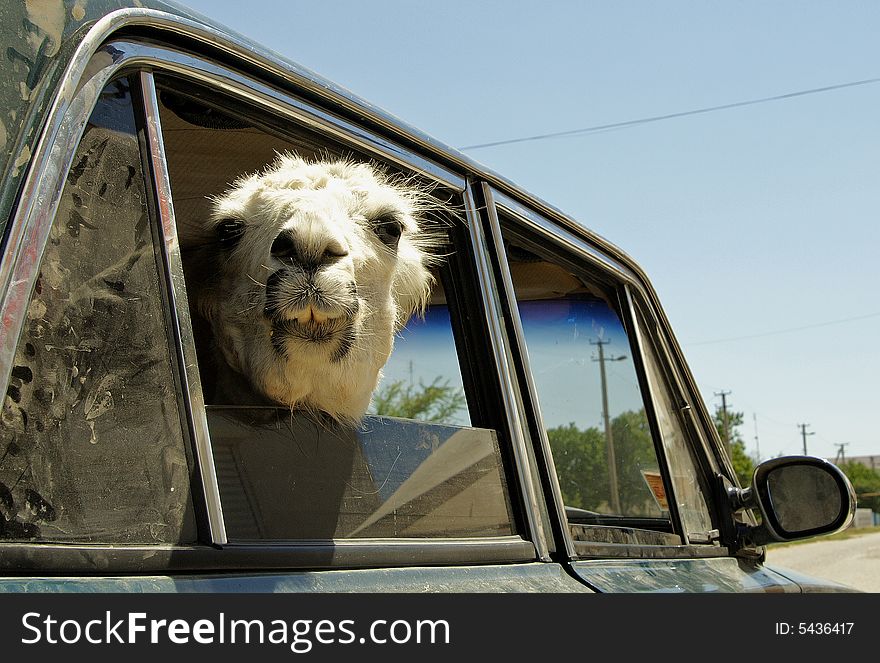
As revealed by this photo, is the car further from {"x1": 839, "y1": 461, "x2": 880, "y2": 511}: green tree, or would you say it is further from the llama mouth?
{"x1": 839, "y1": 461, "x2": 880, "y2": 511}: green tree

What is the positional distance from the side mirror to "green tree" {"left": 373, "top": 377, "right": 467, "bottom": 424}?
1.10 m

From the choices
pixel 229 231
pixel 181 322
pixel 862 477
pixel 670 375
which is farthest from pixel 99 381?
pixel 862 477

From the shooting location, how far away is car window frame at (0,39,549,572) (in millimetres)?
1206

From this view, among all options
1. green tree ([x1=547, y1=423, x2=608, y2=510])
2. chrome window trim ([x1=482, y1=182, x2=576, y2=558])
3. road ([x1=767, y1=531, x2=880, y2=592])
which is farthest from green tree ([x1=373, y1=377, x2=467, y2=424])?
road ([x1=767, y1=531, x2=880, y2=592])

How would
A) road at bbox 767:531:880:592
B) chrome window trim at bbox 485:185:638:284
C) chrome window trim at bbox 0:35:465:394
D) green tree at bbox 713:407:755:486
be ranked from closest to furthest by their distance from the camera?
chrome window trim at bbox 0:35:465:394 → chrome window trim at bbox 485:185:638:284 → road at bbox 767:531:880:592 → green tree at bbox 713:407:755:486

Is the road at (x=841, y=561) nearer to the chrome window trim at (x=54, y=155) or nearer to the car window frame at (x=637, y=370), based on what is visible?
the car window frame at (x=637, y=370)

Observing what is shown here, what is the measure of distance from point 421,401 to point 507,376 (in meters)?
0.27

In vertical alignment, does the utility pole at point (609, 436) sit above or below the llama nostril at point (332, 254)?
below

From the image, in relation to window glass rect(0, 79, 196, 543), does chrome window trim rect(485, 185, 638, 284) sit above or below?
above

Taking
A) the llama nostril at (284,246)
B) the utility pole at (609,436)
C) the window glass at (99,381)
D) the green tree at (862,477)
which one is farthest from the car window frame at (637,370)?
the green tree at (862,477)

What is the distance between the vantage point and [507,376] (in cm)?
240

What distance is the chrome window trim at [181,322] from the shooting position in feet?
4.90

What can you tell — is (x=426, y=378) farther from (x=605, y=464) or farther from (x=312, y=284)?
(x=605, y=464)

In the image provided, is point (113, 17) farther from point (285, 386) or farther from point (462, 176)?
point (462, 176)
